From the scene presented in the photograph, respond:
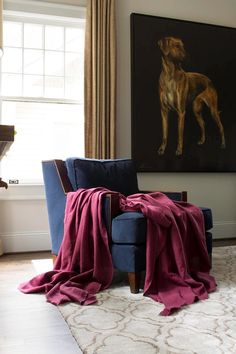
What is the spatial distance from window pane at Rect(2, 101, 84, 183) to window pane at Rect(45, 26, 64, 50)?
617 mm

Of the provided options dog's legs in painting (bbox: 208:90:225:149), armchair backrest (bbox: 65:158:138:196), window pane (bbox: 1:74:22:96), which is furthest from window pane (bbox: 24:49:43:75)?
dog's legs in painting (bbox: 208:90:225:149)

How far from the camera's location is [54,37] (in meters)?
4.15

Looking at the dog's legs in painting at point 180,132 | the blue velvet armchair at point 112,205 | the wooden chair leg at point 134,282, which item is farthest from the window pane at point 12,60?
the wooden chair leg at point 134,282

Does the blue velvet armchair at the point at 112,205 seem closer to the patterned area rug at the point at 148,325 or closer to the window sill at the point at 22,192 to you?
the patterned area rug at the point at 148,325

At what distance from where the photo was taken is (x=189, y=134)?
4430mm

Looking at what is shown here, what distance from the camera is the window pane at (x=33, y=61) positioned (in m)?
4.05

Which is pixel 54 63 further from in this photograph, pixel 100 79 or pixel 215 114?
pixel 215 114

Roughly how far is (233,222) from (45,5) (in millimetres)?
3206

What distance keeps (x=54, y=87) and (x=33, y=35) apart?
570mm

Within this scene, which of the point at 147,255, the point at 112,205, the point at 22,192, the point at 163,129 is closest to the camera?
the point at 147,255

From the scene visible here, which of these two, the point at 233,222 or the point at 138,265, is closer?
the point at 138,265

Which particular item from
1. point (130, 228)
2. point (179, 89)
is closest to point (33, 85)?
point (179, 89)

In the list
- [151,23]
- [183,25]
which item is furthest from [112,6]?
[183,25]

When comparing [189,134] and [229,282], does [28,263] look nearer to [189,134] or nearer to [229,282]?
[229,282]
